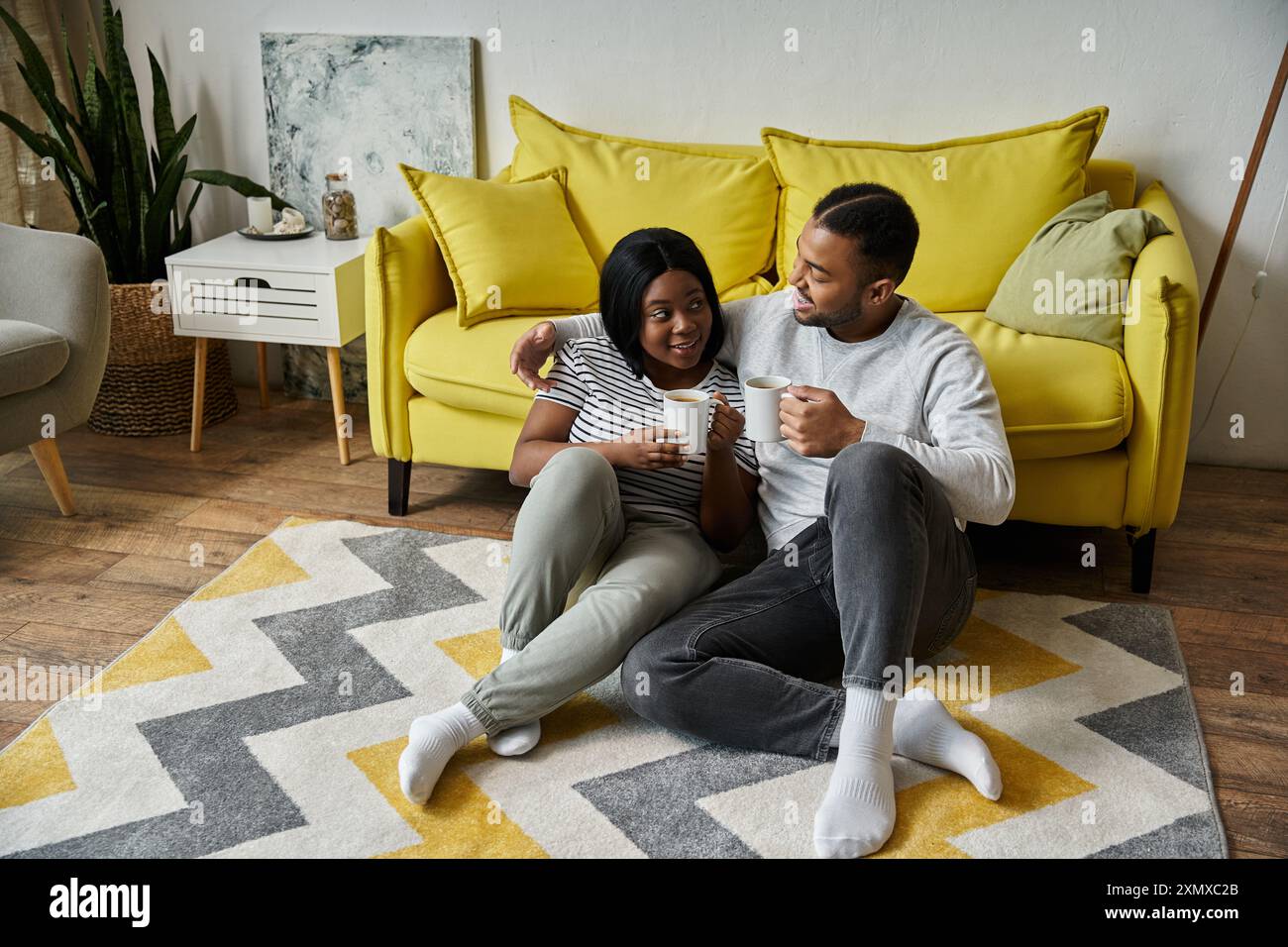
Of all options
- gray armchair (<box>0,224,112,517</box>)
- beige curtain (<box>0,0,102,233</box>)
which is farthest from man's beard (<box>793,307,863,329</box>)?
beige curtain (<box>0,0,102,233</box>)

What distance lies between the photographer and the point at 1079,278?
92.1 inches

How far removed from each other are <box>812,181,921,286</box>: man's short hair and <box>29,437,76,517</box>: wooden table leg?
1768mm

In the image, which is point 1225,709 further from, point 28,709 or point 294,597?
point 28,709

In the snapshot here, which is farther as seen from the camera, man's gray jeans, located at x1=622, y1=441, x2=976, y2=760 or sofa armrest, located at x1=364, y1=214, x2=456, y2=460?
sofa armrest, located at x1=364, y1=214, x2=456, y2=460

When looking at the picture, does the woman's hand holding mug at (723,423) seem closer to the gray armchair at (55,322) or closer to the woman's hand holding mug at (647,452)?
the woman's hand holding mug at (647,452)

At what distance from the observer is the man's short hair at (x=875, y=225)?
1.78m

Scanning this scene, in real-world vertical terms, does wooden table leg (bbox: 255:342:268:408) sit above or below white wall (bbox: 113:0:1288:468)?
below

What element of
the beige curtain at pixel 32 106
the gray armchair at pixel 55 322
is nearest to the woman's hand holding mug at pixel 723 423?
the gray armchair at pixel 55 322

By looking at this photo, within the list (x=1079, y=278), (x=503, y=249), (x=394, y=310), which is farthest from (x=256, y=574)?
(x=1079, y=278)

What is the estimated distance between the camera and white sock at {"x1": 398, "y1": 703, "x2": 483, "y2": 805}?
162 centimetres

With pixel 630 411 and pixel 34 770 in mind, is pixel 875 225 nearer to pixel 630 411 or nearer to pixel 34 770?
pixel 630 411

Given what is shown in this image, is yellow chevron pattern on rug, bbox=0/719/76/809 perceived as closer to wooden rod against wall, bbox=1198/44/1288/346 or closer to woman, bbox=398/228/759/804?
woman, bbox=398/228/759/804
